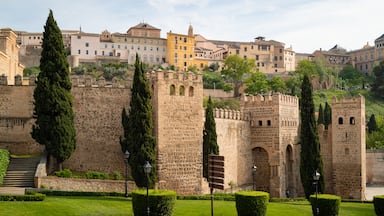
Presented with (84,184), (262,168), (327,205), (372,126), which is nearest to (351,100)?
(262,168)

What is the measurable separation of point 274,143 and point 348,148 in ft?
24.1

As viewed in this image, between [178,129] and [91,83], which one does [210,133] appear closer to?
[178,129]

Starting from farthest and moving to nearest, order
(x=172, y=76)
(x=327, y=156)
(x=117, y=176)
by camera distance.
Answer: (x=327, y=156) < (x=117, y=176) < (x=172, y=76)

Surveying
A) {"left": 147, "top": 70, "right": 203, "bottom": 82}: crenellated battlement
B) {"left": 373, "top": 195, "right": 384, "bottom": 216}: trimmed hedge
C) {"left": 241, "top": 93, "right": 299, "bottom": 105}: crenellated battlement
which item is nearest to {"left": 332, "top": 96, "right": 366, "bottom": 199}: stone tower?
{"left": 241, "top": 93, "right": 299, "bottom": 105}: crenellated battlement

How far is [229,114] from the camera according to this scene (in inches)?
1561

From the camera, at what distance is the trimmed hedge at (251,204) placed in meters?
21.5

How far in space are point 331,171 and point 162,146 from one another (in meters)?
21.7

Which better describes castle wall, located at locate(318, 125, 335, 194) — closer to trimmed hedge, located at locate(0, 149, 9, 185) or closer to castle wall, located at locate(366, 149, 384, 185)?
castle wall, located at locate(366, 149, 384, 185)

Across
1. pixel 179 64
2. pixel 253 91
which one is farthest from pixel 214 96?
pixel 179 64

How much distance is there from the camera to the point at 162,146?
28.3m

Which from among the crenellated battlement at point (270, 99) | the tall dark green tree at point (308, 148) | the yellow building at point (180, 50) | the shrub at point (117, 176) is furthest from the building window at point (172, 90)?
the yellow building at point (180, 50)

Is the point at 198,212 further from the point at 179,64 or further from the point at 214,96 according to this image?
the point at 179,64

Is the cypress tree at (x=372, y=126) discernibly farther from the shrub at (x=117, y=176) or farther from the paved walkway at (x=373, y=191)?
the shrub at (x=117, y=176)

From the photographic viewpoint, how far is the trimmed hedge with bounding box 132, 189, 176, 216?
1933 cm
